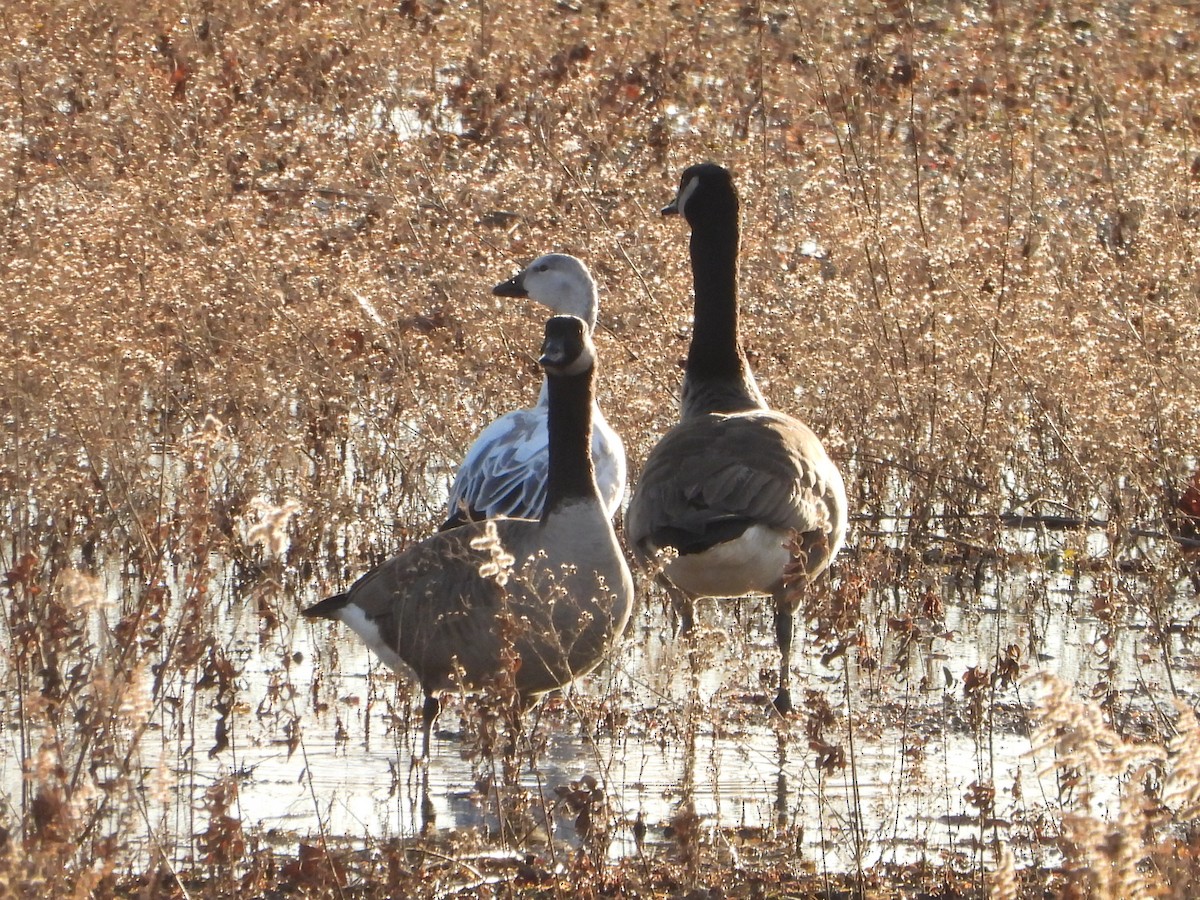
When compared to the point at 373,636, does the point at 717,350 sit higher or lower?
higher

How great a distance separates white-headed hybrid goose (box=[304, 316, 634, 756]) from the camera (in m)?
5.41

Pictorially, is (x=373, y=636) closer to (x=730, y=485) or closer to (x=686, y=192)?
(x=730, y=485)

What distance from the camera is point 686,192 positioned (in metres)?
8.37

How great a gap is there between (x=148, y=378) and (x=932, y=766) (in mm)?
4236

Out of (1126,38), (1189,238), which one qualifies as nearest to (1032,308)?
(1189,238)

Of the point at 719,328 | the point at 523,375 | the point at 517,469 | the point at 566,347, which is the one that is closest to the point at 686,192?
the point at 719,328

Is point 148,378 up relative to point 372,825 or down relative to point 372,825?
up

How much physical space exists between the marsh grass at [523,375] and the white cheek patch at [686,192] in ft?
1.07

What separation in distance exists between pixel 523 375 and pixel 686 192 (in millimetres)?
1164

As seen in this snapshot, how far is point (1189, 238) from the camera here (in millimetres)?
8352

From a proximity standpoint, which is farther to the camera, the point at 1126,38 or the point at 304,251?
the point at 1126,38

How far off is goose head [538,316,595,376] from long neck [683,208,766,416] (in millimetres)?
1478

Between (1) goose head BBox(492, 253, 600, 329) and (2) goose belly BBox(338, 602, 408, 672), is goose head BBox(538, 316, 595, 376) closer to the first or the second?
(2) goose belly BBox(338, 602, 408, 672)

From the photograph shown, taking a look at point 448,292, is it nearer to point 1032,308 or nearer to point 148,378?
point 148,378
